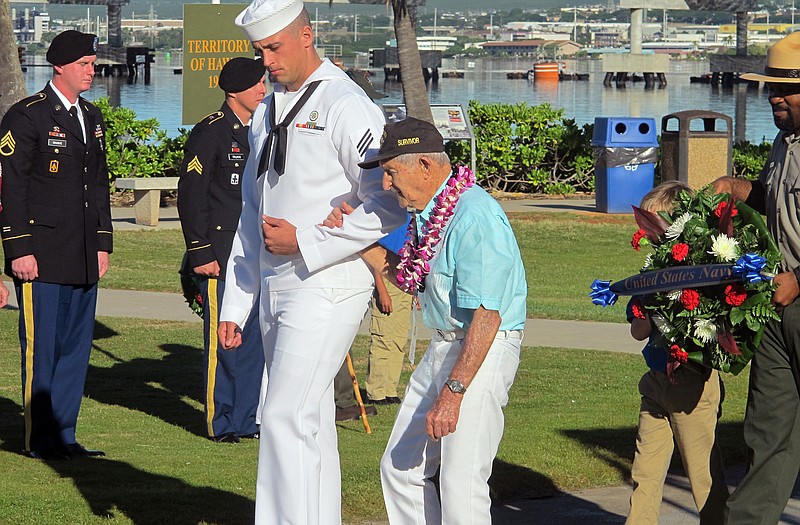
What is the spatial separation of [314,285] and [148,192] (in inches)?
533

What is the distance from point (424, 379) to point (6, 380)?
5437 mm

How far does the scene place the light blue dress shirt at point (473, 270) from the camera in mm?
4754

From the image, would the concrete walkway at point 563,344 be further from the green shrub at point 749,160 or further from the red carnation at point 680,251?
the green shrub at point 749,160

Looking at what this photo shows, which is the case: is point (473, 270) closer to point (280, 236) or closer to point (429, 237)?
point (429, 237)

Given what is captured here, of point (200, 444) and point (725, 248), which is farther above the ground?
point (725, 248)

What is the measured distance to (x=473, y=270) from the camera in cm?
477

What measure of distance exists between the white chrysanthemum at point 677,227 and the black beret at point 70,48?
3.65m

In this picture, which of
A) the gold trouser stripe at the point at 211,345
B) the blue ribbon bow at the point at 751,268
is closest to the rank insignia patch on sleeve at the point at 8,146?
the gold trouser stripe at the point at 211,345

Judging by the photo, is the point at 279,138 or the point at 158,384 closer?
the point at 279,138

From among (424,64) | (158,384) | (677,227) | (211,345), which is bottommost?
(158,384)

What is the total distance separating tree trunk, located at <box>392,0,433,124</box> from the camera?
2355 cm

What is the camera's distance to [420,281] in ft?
16.4

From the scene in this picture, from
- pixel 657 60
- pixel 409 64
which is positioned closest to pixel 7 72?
pixel 409 64

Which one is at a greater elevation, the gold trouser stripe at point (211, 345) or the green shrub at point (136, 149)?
the green shrub at point (136, 149)
